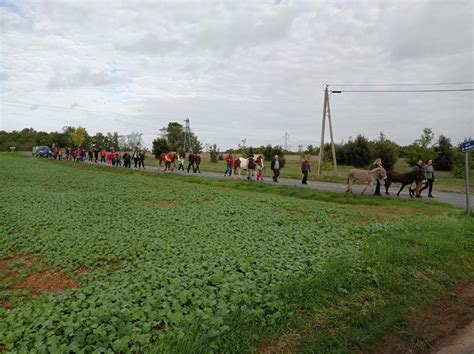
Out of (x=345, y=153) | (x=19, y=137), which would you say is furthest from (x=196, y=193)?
(x=19, y=137)

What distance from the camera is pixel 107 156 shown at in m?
43.8

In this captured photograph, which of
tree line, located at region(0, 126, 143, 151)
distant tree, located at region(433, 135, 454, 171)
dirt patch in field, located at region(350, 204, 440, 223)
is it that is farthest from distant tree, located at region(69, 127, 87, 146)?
dirt patch in field, located at region(350, 204, 440, 223)

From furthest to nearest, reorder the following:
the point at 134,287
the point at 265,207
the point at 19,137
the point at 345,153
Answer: the point at 19,137
the point at 345,153
the point at 265,207
the point at 134,287

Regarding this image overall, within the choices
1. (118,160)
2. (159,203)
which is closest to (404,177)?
(159,203)

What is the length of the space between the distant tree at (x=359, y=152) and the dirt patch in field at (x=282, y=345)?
158ft

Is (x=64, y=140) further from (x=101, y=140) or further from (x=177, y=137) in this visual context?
(x=177, y=137)

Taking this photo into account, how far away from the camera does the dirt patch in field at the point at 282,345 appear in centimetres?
433

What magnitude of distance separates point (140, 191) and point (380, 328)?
14.0 m

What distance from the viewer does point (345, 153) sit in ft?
169

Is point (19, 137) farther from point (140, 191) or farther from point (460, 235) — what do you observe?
point (460, 235)

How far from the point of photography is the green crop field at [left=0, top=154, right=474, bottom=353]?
4289mm

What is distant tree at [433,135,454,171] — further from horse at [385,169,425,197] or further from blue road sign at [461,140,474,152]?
blue road sign at [461,140,474,152]

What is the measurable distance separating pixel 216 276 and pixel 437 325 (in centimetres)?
326

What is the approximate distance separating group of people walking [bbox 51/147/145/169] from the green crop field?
24.8 meters
